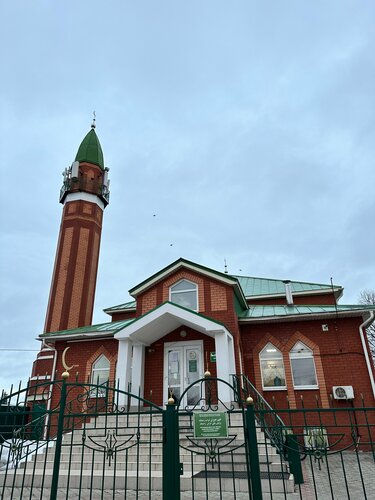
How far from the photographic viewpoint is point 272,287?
18.2 meters

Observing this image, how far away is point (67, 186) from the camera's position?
922 inches

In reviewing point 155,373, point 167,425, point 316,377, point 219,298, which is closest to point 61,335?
point 155,373

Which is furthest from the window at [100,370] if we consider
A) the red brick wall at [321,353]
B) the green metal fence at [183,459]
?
the red brick wall at [321,353]

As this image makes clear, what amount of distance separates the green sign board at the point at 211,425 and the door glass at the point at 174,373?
8.07m

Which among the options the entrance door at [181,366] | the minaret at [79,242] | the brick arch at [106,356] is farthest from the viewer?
the minaret at [79,242]

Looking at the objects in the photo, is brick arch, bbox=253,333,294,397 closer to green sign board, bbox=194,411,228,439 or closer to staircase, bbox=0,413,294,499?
staircase, bbox=0,413,294,499

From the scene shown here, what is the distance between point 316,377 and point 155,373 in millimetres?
5461

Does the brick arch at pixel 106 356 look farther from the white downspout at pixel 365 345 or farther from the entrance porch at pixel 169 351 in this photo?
the white downspout at pixel 365 345

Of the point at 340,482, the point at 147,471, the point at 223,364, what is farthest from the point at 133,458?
the point at 340,482

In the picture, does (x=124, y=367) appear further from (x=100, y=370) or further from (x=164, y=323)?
(x=100, y=370)

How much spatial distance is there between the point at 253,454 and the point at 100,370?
10.6 m

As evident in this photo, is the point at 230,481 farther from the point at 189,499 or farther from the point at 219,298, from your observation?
the point at 219,298

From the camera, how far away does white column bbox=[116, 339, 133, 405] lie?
11.3m

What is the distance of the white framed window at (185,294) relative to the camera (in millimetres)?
12994
